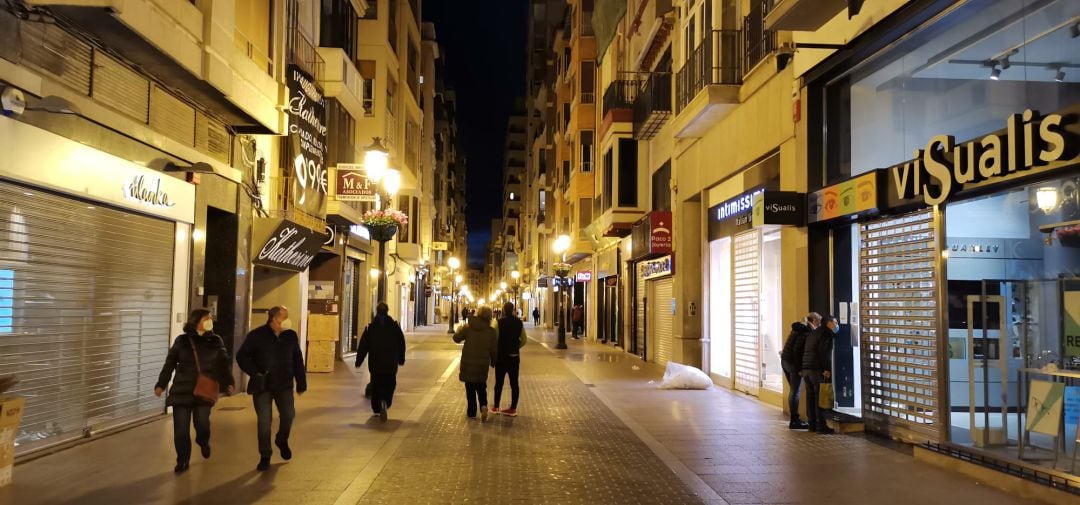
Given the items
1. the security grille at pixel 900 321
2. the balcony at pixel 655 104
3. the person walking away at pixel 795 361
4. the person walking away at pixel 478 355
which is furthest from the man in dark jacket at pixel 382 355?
the balcony at pixel 655 104

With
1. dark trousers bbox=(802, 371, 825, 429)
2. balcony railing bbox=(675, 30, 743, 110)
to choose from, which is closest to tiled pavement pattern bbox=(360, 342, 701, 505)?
dark trousers bbox=(802, 371, 825, 429)

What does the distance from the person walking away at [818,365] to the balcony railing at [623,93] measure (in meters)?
17.0

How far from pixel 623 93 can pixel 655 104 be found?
17.0 feet

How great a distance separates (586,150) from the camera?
119 ft

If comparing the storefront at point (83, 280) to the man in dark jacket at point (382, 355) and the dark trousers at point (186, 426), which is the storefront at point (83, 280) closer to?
the dark trousers at point (186, 426)

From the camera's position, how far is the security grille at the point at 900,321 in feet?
30.8

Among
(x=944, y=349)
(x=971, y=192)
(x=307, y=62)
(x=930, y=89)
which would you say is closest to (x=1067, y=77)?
(x=971, y=192)

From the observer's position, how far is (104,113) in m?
9.83

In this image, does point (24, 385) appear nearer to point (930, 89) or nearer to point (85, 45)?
point (85, 45)

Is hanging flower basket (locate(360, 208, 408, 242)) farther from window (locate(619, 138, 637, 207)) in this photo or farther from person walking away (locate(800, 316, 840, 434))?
window (locate(619, 138, 637, 207))

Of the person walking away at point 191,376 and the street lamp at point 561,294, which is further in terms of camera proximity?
the street lamp at point 561,294

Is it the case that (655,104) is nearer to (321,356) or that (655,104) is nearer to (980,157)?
(321,356)

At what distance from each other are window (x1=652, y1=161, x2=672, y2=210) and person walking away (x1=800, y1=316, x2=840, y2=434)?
Result: 11806 millimetres

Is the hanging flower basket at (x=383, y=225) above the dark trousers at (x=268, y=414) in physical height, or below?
above
